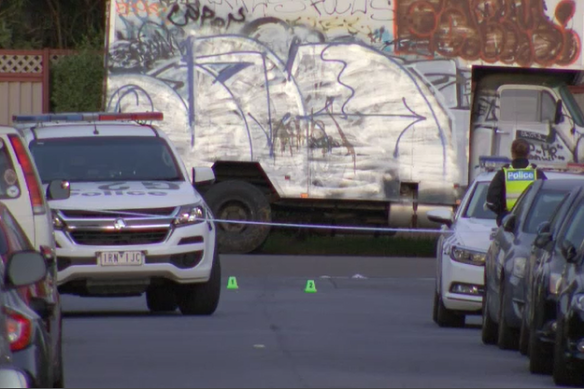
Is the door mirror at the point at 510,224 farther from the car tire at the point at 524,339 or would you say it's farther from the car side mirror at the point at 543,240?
the car side mirror at the point at 543,240

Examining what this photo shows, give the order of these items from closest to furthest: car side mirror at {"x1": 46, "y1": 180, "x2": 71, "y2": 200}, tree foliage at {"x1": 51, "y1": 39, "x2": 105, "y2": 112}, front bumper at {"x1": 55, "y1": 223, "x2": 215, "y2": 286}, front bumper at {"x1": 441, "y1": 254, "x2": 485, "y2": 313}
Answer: car side mirror at {"x1": 46, "y1": 180, "x2": 71, "y2": 200} < front bumper at {"x1": 55, "y1": 223, "x2": 215, "y2": 286} < front bumper at {"x1": 441, "y1": 254, "x2": 485, "y2": 313} < tree foliage at {"x1": 51, "y1": 39, "x2": 105, "y2": 112}

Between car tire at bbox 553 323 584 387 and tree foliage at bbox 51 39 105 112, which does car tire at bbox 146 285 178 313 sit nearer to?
car tire at bbox 553 323 584 387

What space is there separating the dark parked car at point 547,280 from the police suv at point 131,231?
4.03 metres

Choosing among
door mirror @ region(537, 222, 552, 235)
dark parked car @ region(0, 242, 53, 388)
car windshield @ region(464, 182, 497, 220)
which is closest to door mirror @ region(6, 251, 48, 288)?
dark parked car @ region(0, 242, 53, 388)

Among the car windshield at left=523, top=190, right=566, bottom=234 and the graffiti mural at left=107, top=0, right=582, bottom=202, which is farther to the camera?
the graffiti mural at left=107, top=0, right=582, bottom=202

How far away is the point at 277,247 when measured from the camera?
2477cm

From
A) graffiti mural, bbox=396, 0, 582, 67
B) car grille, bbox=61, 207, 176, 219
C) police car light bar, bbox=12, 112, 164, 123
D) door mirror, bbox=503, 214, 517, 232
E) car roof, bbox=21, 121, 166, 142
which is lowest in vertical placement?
car grille, bbox=61, 207, 176, 219

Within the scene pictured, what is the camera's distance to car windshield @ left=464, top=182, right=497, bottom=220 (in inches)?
612

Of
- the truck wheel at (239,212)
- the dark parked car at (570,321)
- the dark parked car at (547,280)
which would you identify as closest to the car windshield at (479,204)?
the dark parked car at (547,280)

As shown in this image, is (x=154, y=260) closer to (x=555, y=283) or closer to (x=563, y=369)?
(x=555, y=283)

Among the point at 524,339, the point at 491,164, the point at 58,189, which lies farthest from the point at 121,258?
the point at 491,164

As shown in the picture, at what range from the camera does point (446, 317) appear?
48.7ft

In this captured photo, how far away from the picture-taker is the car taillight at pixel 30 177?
33.9ft

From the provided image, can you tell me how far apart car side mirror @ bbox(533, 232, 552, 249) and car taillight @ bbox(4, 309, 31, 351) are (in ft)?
15.6
